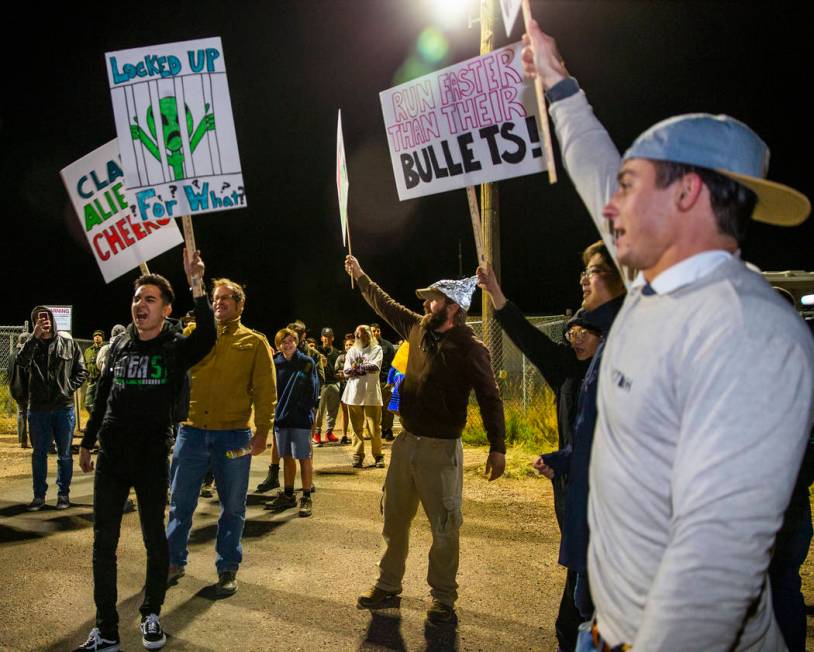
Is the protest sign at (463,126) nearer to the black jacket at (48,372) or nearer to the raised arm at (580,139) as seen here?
the raised arm at (580,139)

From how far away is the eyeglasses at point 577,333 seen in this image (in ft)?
11.2

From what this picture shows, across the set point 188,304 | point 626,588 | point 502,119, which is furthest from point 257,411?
point 188,304

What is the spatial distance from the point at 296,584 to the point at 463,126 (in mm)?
3761

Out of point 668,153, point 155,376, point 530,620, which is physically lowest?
point 530,620

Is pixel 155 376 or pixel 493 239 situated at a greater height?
pixel 493 239

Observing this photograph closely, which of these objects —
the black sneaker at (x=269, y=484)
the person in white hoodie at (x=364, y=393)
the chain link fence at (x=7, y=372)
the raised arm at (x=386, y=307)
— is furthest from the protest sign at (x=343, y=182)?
the chain link fence at (x=7, y=372)

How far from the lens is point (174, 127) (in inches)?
175

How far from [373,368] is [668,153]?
950 cm

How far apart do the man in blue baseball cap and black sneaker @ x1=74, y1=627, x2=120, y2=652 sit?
10.1 feet

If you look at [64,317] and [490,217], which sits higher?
[490,217]

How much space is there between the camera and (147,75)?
4.41 meters

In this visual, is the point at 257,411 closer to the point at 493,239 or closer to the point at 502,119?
the point at 502,119

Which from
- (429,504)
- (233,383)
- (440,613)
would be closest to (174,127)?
(233,383)

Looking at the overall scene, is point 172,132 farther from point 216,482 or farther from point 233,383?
point 216,482
